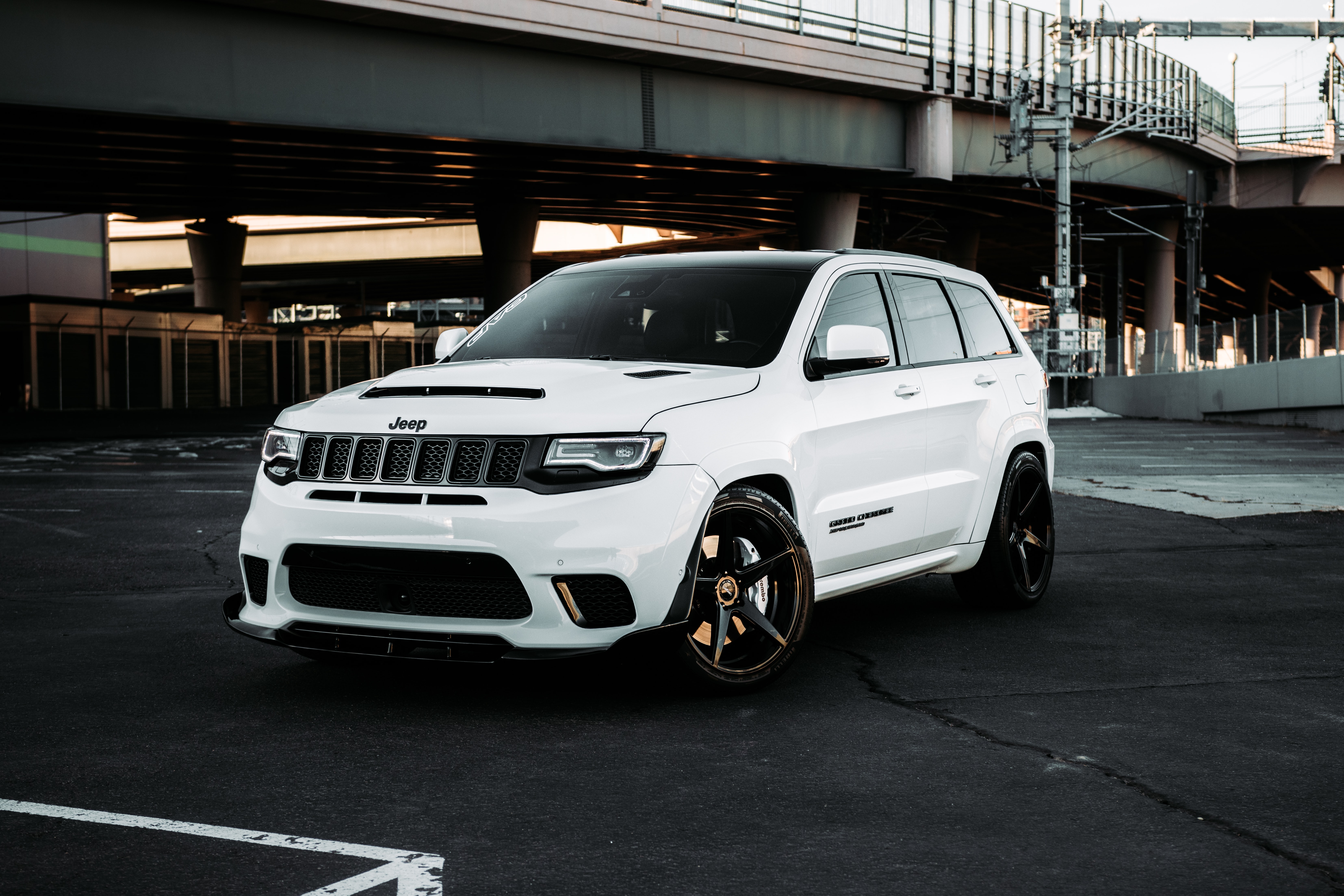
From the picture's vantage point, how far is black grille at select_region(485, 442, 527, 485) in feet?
17.2

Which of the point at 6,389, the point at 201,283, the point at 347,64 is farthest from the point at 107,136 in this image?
the point at 201,283

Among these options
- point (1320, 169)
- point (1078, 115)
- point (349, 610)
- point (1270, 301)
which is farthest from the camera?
point (1270, 301)

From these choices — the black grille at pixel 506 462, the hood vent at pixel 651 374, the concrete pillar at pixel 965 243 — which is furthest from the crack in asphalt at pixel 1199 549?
the concrete pillar at pixel 965 243

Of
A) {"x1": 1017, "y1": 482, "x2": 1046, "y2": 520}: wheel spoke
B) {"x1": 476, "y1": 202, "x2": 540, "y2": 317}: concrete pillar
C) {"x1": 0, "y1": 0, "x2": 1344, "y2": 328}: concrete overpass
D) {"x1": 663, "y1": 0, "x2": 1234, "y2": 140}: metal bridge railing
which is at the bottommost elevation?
{"x1": 1017, "y1": 482, "x2": 1046, "y2": 520}: wheel spoke

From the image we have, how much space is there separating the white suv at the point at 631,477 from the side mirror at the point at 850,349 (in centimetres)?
1

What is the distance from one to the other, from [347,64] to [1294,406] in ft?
69.0

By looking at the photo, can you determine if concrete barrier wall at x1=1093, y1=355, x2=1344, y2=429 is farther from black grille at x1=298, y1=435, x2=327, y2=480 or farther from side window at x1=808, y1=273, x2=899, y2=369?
black grille at x1=298, y1=435, x2=327, y2=480

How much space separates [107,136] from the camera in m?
31.5

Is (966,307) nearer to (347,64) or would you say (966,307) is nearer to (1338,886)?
(1338,886)

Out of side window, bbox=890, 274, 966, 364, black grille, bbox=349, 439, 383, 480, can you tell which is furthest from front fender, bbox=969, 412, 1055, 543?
black grille, bbox=349, 439, 383, 480

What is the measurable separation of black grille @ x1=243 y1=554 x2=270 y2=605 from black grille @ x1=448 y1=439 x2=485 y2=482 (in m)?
0.88

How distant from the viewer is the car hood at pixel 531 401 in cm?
529

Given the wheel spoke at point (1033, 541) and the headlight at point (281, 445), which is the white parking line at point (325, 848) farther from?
the wheel spoke at point (1033, 541)

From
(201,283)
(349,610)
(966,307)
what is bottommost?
(349,610)
